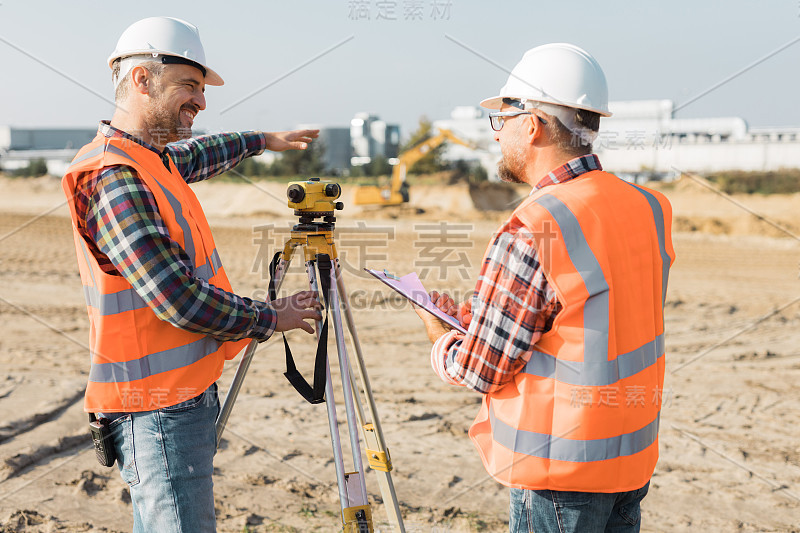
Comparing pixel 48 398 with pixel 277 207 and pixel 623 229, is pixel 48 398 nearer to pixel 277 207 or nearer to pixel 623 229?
pixel 623 229

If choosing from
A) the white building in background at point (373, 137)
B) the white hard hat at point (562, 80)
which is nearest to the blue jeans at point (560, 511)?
the white hard hat at point (562, 80)

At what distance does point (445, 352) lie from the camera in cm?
178

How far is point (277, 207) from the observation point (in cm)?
1981

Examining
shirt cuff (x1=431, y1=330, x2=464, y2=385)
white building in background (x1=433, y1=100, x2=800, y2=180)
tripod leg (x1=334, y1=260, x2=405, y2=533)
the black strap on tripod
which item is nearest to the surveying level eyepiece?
the black strap on tripod

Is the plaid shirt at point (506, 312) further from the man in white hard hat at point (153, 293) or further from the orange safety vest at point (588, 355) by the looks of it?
the man in white hard hat at point (153, 293)

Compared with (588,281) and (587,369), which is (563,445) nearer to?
(587,369)

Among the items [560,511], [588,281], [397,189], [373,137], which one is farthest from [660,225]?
[373,137]

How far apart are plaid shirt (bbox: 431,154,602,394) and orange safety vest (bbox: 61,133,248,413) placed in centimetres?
88

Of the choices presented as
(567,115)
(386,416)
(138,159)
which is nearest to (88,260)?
(138,159)

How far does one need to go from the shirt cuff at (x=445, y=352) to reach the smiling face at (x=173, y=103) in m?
1.12

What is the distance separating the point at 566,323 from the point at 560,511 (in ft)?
1.77

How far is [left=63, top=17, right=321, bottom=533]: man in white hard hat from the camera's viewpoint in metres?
1.76

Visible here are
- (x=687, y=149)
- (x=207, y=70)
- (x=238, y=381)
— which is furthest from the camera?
(x=687, y=149)

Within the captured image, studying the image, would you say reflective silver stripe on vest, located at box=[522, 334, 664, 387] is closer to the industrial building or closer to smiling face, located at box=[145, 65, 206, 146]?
smiling face, located at box=[145, 65, 206, 146]
